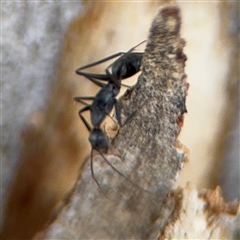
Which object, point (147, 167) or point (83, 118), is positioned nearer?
point (147, 167)

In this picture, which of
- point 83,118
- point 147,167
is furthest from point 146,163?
point 83,118

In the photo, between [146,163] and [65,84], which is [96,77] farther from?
[146,163]

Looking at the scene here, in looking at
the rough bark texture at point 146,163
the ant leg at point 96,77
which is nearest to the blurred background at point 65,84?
the ant leg at point 96,77

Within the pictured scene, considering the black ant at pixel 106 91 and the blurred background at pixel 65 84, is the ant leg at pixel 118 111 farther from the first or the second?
the blurred background at pixel 65 84

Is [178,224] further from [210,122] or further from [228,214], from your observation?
[210,122]

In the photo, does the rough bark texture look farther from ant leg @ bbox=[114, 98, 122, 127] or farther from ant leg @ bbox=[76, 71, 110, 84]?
ant leg @ bbox=[76, 71, 110, 84]
